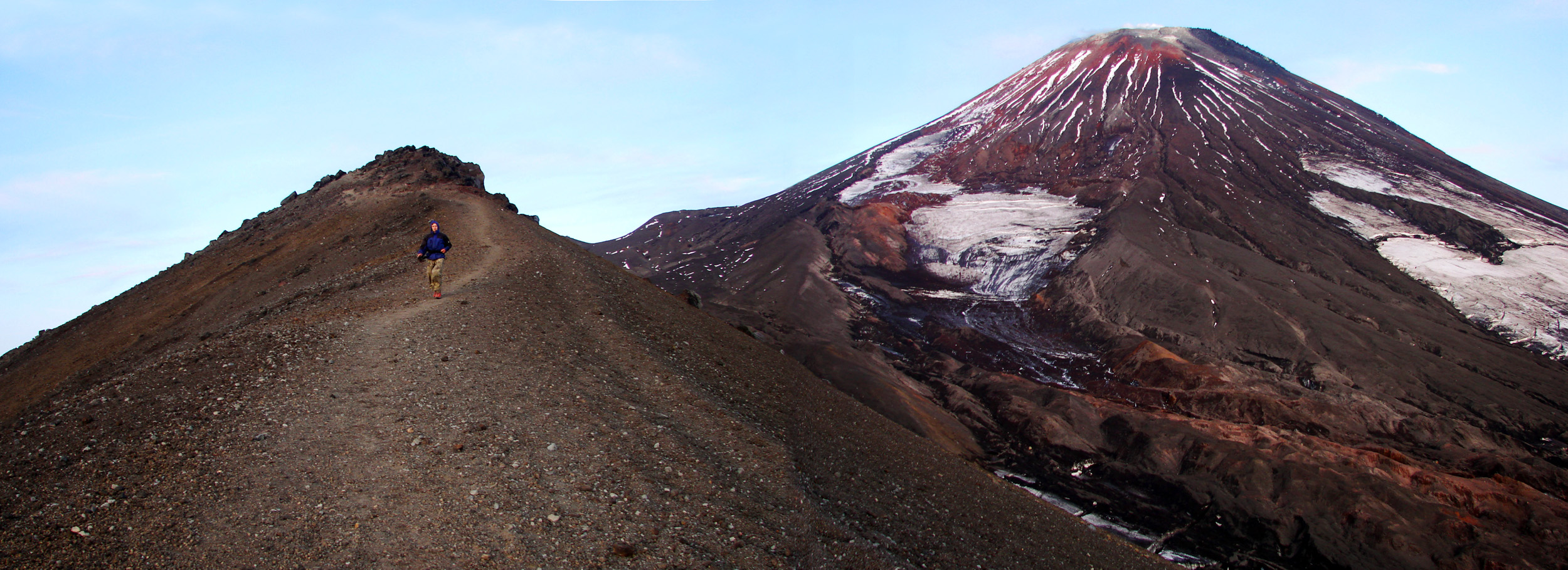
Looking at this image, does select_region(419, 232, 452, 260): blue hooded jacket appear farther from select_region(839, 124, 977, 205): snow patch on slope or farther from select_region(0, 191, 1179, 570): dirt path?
select_region(839, 124, 977, 205): snow patch on slope

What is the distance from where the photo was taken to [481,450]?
7375 mm

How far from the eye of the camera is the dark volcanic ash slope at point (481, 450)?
18.9 feet

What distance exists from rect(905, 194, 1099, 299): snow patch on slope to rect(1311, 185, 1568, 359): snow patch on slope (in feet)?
56.5

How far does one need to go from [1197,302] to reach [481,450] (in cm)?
3963

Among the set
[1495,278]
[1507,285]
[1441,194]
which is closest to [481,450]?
[1507,285]

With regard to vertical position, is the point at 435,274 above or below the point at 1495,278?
above

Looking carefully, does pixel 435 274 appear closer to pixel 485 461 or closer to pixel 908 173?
pixel 485 461

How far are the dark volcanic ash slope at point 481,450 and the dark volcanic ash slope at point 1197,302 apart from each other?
14.0 m

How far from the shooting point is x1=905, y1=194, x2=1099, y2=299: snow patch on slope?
48.3 m

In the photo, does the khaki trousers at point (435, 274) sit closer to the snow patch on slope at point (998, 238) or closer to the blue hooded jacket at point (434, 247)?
the blue hooded jacket at point (434, 247)

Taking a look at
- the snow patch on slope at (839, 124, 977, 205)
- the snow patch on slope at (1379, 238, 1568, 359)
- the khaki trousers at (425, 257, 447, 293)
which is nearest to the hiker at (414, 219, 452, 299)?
the khaki trousers at (425, 257, 447, 293)

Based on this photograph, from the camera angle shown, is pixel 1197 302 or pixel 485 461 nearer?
pixel 485 461

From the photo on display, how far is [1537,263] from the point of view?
40.3 meters

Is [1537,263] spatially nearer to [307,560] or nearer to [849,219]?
[849,219]
